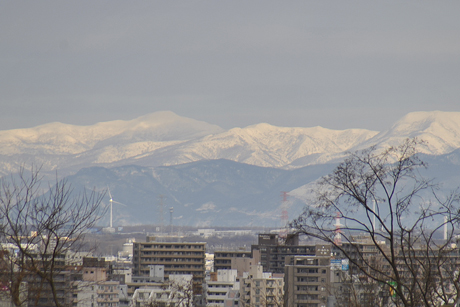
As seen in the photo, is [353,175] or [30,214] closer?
Result: [353,175]

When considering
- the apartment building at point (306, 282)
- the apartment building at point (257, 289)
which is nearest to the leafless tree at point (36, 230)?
the apartment building at point (306, 282)

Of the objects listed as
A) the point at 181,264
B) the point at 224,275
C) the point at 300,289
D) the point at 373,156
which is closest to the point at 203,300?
the point at 224,275

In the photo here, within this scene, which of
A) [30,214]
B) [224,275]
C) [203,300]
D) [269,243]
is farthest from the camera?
[269,243]

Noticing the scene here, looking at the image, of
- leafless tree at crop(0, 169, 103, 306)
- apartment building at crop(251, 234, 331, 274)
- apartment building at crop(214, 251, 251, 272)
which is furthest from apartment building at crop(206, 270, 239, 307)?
leafless tree at crop(0, 169, 103, 306)

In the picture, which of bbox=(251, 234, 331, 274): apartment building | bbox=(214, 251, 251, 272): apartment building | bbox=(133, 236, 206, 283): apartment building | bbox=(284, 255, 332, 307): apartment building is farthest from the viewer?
bbox=(133, 236, 206, 283): apartment building

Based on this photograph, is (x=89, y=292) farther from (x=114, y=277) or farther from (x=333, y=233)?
(x=333, y=233)

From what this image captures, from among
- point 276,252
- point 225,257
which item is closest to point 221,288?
point 225,257

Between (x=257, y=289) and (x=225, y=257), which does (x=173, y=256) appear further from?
(x=257, y=289)

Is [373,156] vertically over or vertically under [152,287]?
over

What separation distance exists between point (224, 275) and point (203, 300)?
4122 millimetres

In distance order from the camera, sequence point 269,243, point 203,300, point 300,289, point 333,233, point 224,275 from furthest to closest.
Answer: point 269,243
point 224,275
point 203,300
point 300,289
point 333,233

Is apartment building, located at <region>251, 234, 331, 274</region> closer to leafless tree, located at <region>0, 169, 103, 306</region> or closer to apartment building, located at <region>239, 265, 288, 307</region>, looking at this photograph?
apartment building, located at <region>239, 265, 288, 307</region>

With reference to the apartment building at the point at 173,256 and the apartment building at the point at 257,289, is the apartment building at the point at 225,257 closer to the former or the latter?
the apartment building at the point at 173,256

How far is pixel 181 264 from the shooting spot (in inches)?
3568
